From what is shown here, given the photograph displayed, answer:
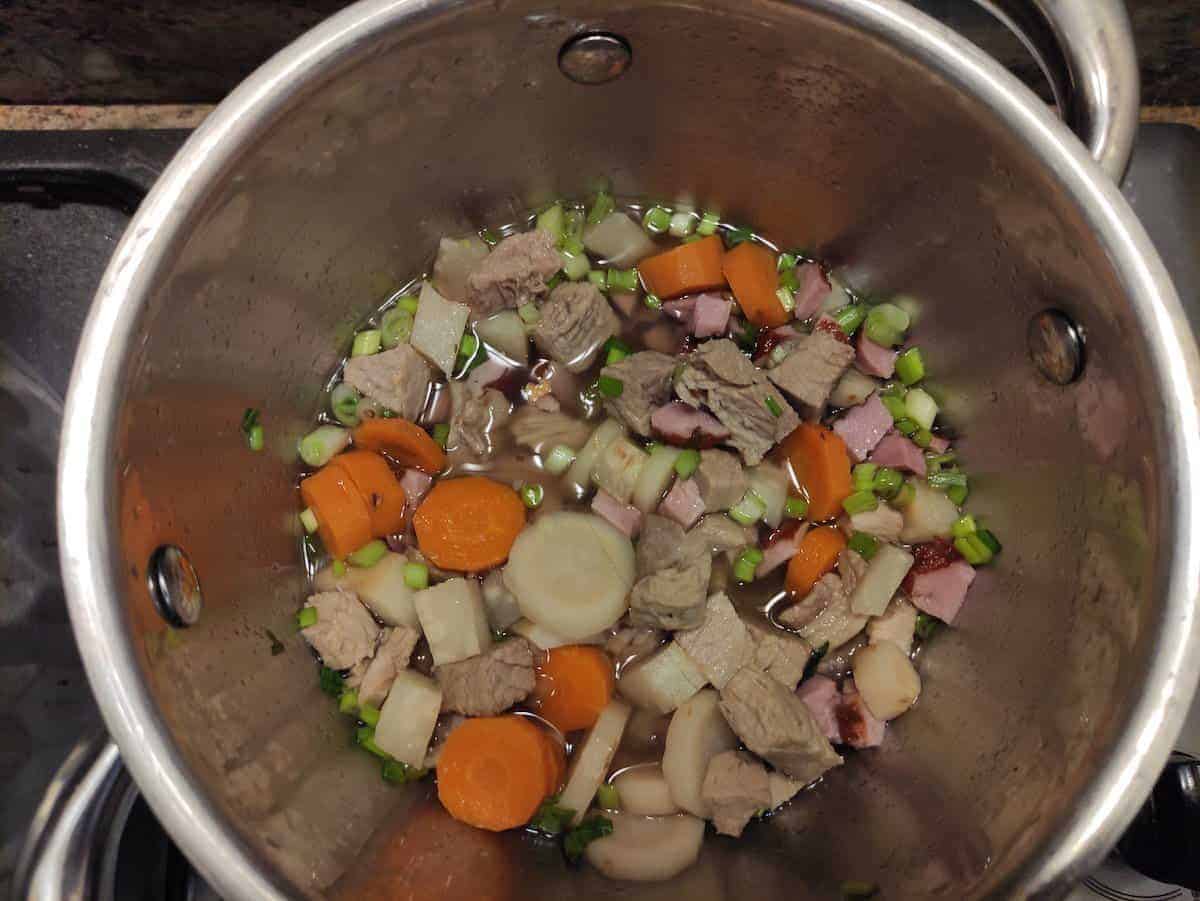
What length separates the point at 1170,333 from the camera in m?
1.01

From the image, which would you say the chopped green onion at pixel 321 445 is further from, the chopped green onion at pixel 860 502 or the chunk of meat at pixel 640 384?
the chopped green onion at pixel 860 502

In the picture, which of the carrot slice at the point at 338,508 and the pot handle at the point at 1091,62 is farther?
the carrot slice at the point at 338,508

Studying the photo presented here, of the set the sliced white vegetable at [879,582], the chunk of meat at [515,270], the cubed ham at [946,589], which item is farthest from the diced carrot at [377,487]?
the cubed ham at [946,589]

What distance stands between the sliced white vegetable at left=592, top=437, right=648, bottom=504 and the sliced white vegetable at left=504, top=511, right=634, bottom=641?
0.07 meters

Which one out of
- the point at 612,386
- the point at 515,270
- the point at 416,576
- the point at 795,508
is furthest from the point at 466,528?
the point at 795,508

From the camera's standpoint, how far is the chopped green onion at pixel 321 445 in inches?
61.7

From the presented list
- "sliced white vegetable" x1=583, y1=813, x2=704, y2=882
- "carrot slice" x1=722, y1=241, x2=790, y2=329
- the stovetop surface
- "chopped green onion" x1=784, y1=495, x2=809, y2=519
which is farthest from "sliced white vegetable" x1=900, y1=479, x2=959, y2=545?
"sliced white vegetable" x1=583, y1=813, x2=704, y2=882

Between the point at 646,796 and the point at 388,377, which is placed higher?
the point at 388,377

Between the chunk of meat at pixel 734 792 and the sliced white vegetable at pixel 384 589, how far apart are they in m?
0.56

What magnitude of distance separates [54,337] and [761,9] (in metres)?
1.33

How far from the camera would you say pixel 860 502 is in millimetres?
1549

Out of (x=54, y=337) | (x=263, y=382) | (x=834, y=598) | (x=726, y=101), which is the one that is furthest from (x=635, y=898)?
(x=54, y=337)

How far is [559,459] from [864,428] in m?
0.55

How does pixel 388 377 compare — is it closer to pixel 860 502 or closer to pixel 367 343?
pixel 367 343
